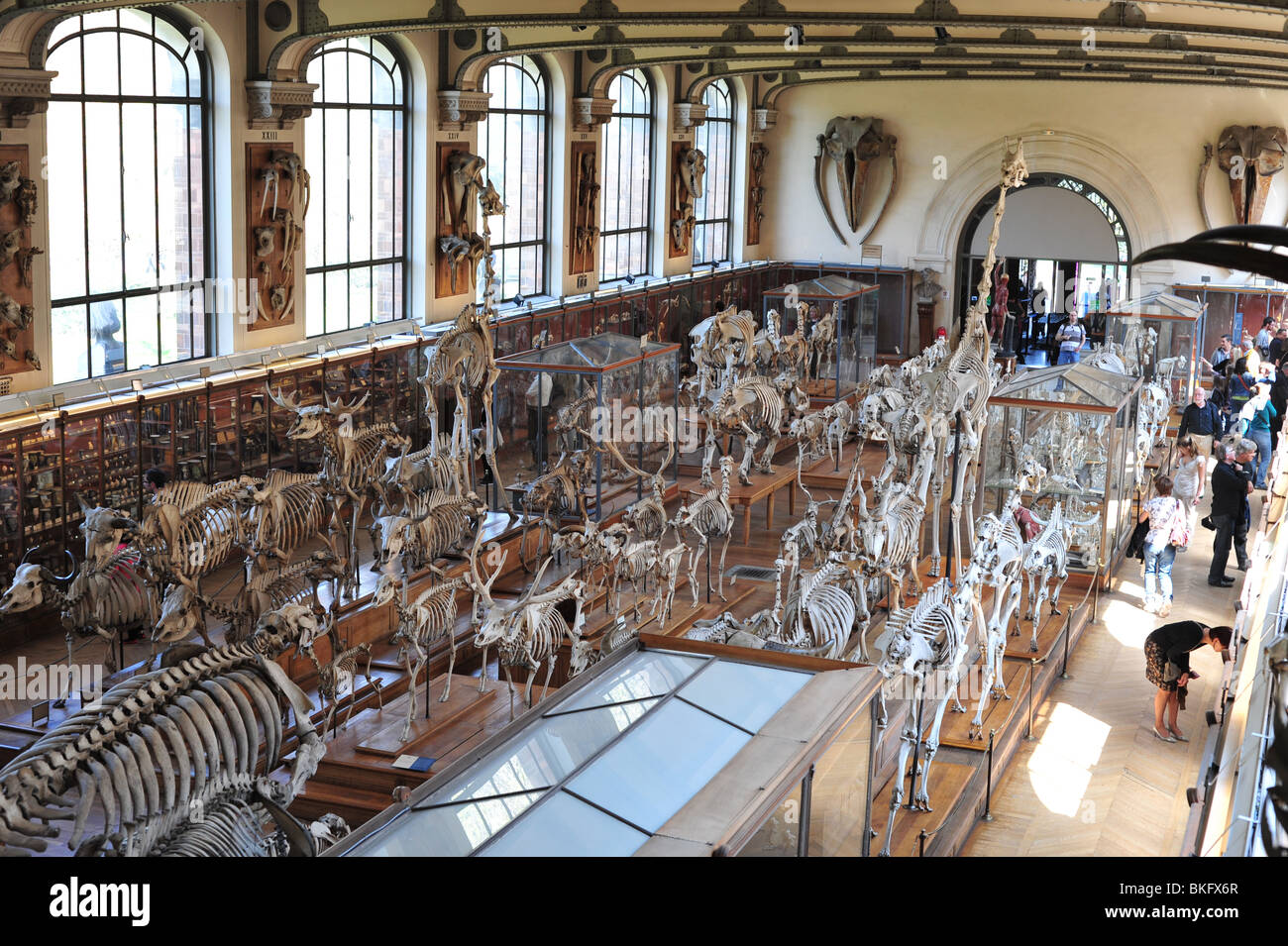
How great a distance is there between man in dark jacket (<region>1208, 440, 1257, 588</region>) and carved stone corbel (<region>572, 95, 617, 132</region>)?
1076cm

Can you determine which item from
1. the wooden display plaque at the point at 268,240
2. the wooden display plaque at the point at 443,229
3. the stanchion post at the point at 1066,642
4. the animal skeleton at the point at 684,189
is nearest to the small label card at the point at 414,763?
the stanchion post at the point at 1066,642

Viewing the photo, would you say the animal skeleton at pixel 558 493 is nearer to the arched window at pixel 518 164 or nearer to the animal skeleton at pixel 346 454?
the animal skeleton at pixel 346 454

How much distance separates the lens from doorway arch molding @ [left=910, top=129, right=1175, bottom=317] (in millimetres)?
27234

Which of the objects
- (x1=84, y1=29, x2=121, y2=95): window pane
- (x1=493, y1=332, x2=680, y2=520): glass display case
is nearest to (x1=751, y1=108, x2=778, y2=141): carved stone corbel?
(x1=493, y1=332, x2=680, y2=520): glass display case

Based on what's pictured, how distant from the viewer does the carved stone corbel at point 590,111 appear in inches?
852

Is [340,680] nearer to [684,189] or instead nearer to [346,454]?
[346,454]

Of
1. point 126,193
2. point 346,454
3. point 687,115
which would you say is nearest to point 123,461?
point 346,454

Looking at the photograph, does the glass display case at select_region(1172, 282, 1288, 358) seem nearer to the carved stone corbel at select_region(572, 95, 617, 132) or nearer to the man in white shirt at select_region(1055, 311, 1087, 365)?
the man in white shirt at select_region(1055, 311, 1087, 365)

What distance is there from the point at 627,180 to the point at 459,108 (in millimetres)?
6919

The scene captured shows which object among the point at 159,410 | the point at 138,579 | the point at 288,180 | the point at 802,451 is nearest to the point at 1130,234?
the point at 802,451

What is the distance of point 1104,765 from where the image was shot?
1079cm

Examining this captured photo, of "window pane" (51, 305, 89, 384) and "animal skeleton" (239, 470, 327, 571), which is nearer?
"animal skeleton" (239, 470, 327, 571)

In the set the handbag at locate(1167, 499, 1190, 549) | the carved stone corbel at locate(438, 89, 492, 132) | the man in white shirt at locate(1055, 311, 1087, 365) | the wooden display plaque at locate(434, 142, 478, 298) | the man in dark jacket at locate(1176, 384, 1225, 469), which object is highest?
the carved stone corbel at locate(438, 89, 492, 132)
